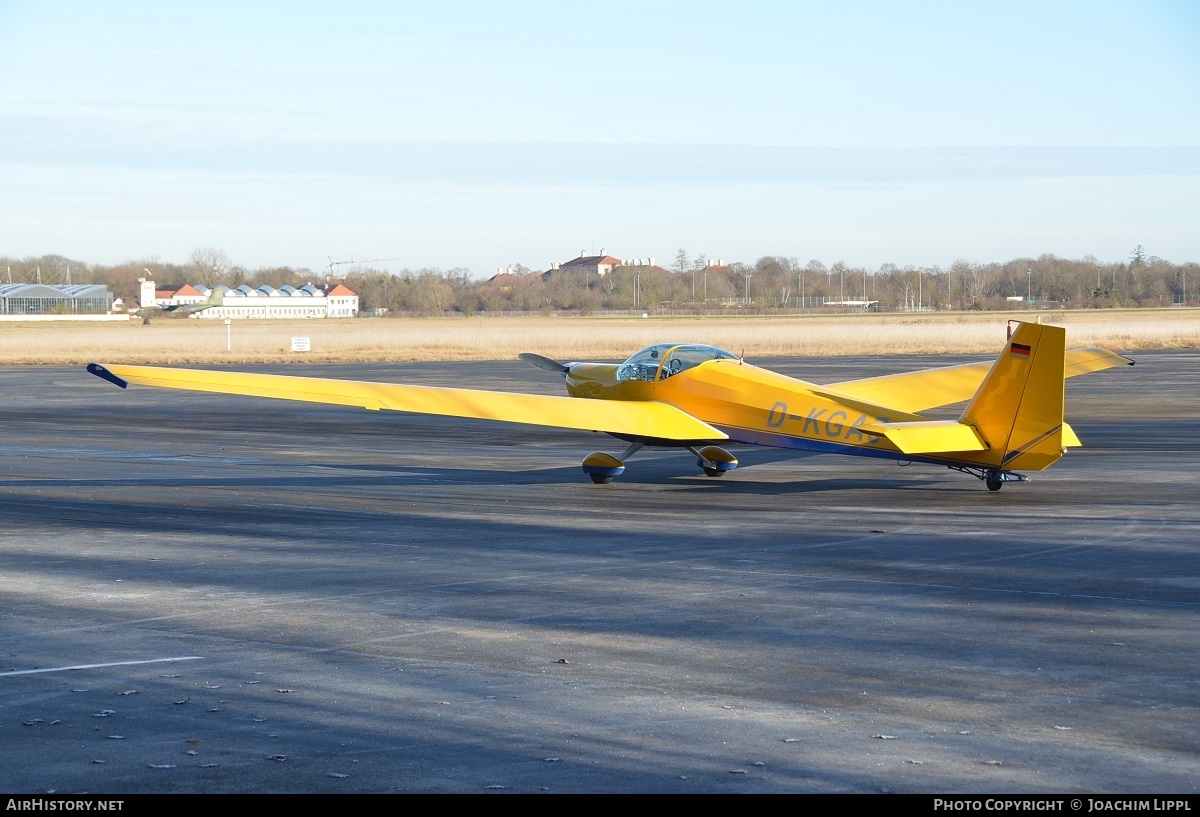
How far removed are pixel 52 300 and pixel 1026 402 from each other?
6350 inches

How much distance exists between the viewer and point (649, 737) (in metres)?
6.26

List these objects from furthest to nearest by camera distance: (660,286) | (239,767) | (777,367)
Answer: (660,286)
(777,367)
(239,767)

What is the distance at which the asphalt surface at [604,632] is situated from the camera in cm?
592

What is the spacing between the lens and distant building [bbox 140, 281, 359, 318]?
164 metres

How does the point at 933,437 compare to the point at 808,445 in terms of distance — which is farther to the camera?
the point at 808,445

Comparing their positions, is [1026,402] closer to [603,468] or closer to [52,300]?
[603,468]

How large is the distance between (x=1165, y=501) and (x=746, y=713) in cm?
984

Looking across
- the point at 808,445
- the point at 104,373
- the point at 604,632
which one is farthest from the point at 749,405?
the point at 104,373

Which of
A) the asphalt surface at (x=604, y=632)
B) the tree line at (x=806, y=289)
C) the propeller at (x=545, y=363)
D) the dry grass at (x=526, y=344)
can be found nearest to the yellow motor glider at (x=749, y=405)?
the asphalt surface at (x=604, y=632)

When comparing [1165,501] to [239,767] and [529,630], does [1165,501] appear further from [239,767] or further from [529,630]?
[239,767]

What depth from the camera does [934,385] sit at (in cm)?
1927

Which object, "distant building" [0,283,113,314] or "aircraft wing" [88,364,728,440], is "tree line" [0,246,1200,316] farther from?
"aircraft wing" [88,364,728,440]

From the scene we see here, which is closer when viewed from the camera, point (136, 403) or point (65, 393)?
point (136, 403)

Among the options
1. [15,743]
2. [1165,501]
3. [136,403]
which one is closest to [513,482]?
[1165,501]
